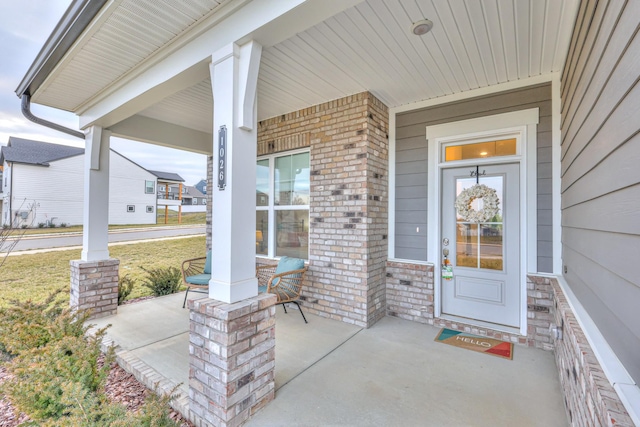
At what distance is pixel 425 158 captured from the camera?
11.7 ft

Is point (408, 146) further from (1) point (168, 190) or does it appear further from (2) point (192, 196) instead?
(2) point (192, 196)

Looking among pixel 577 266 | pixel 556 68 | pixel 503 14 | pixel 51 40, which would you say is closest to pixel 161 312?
pixel 51 40

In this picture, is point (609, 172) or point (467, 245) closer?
point (609, 172)

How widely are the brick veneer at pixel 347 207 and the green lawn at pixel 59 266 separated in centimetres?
348

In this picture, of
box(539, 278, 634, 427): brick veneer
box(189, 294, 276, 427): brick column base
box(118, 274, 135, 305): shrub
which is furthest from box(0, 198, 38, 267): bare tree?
box(539, 278, 634, 427): brick veneer

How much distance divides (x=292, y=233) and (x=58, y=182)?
15.4m

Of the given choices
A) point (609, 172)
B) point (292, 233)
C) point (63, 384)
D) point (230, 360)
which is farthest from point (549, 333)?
point (63, 384)

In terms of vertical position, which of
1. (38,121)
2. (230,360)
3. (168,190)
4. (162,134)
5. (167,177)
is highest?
(167,177)

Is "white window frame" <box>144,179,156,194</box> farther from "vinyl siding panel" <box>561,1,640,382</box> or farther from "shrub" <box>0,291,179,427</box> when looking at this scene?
"vinyl siding panel" <box>561,1,640,382</box>

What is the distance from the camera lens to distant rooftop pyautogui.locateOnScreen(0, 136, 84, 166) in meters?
12.3

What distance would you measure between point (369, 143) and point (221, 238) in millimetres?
2247

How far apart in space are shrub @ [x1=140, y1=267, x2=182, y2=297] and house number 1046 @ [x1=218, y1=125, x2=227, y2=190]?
368 centimetres

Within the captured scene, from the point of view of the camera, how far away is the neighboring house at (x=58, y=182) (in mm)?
11891

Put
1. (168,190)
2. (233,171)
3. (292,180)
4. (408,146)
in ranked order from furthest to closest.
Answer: (168,190), (292,180), (408,146), (233,171)
